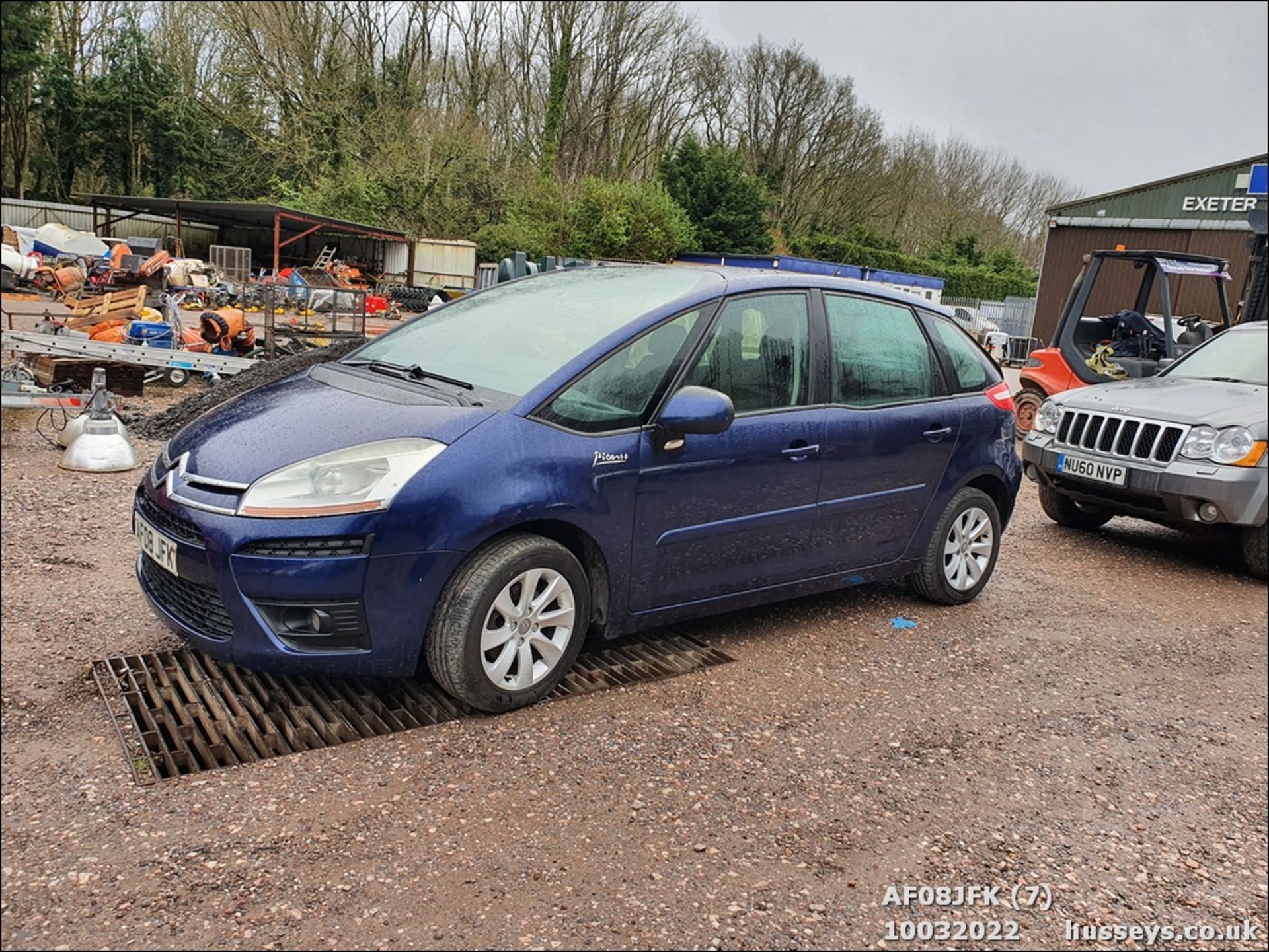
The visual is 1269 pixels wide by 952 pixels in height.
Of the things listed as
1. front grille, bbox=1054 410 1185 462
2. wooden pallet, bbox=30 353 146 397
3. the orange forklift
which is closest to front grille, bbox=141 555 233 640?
front grille, bbox=1054 410 1185 462

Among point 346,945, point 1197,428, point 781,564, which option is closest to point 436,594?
point 346,945

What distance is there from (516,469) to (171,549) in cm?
112

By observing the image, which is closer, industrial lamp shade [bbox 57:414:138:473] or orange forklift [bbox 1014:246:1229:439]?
industrial lamp shade [bbox 57:414:138:473]

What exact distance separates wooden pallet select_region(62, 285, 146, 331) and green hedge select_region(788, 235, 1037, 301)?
22751mm

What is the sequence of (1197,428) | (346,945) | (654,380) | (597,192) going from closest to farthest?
1. (346,945)
2. (1197,428)
3. (654,380)
4. (597,192)

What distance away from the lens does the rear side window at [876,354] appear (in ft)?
14.2

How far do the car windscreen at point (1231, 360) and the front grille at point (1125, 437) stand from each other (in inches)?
9.4

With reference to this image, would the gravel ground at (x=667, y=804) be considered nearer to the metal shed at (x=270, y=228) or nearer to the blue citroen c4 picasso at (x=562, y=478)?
the blue citroen c4 picasso at (x=562, y=478)

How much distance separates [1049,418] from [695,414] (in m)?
3.16

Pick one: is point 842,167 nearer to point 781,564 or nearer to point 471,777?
point 781,564

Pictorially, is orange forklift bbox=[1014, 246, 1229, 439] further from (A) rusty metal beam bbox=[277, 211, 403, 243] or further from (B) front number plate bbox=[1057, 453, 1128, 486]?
(A) rusty metal beam bbox=[277, 211, 403, 243]

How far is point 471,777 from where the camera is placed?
286cm

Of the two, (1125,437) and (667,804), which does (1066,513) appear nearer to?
(1125,437)

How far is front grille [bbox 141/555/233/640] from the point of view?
2.92 meters
